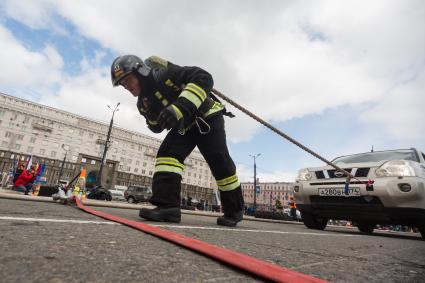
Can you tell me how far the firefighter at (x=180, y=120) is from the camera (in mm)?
2547

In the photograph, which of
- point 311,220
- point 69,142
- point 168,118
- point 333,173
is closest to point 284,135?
point 333,173

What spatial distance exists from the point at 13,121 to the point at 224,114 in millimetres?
63474

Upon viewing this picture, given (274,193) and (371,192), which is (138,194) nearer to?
(371,192)

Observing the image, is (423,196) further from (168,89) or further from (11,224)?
(11,224)

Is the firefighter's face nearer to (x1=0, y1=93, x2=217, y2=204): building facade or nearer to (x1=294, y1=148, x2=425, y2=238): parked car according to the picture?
(x1=294, y1=148, x2=425, y2=238): parked car

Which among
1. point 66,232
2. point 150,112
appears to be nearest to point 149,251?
point 66,232

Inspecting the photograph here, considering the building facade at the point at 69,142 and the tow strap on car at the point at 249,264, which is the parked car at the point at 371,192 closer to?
the tow strap on car at the point at 249,264

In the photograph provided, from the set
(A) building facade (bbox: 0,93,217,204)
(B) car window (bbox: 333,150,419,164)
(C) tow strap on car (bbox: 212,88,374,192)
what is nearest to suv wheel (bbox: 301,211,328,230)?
(C) tow strap on car (bbox: 212,88,374,192)

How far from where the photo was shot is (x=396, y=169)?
3719 mm

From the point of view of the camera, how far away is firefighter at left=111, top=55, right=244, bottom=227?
100 inches

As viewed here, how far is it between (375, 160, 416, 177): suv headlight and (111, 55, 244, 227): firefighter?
2.14 m

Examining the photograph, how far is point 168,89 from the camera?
2900mm

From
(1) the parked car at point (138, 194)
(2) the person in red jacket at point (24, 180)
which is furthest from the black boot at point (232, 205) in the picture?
(1) the parked car at point (138, 194)

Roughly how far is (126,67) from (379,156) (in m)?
4.22
